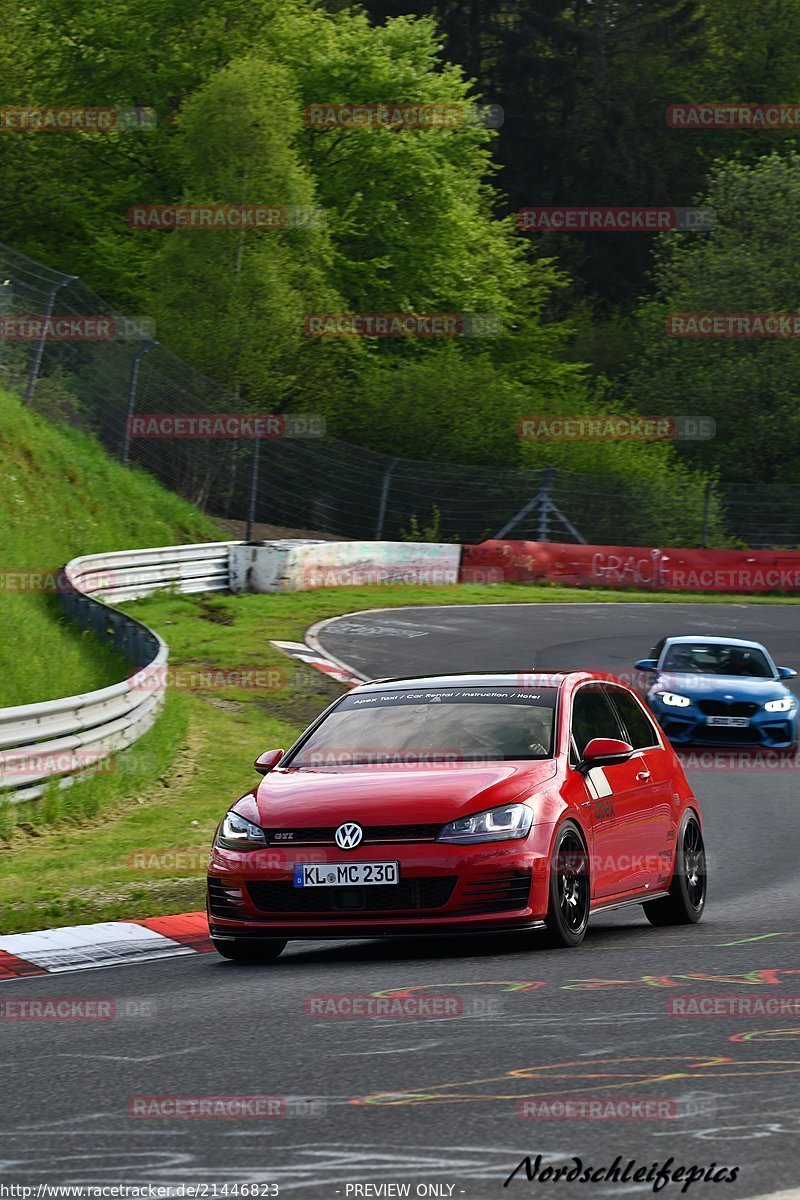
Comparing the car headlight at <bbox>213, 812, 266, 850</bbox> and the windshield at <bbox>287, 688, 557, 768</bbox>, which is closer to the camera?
the car headlight at <bbox>213, 812, 266, 850</bbox>

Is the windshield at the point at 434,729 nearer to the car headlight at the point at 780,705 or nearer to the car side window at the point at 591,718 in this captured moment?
the car side window at the point at 591,718

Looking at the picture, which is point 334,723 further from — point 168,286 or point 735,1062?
point 168,286

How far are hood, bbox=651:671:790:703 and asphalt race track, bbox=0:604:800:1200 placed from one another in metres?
8.75

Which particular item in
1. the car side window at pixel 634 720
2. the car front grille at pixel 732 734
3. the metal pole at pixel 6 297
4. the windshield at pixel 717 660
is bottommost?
the car front grille at pixel 732 734

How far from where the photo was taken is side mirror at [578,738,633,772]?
937 cm

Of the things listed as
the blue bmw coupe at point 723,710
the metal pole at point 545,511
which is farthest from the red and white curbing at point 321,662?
the metal pole at point 545,511

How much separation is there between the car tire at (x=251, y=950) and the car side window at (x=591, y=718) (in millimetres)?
1918

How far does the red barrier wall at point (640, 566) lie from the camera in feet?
121

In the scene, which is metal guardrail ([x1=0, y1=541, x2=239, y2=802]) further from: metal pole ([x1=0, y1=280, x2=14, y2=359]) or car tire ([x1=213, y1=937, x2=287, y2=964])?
metal pole ([x1=0, y1=280, x2=14, y2=359])

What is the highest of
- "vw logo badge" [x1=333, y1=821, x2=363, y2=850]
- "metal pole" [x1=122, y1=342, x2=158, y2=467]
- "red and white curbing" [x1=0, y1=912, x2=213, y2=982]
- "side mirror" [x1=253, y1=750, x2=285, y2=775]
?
"metal pole" [x1=122, y1=342, x2=158, y2=467]

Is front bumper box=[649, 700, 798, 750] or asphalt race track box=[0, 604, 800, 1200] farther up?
asphalt race track box=[0, 604, 800, 1200]

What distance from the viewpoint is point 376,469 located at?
37.7 meters

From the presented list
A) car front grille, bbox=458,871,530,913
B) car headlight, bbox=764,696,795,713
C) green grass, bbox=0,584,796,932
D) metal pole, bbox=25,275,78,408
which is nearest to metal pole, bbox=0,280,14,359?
metal pole, bbox=25,275,78,408

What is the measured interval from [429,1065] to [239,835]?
3.08 meters
